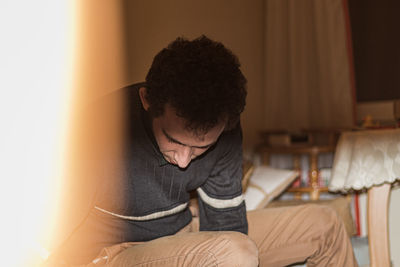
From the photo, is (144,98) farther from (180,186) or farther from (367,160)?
(367,160)

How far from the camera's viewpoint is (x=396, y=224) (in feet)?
4.19

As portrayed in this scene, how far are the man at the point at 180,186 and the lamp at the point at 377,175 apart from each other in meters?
0.24

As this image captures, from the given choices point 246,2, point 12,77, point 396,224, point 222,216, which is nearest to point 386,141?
point 396,224

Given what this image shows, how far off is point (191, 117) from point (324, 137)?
1746 mm

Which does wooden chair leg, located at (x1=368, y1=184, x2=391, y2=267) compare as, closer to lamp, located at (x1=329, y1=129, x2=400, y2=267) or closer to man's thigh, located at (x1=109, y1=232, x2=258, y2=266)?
lamp, located at (x1=329, y1=129, x2=400, y2=267)

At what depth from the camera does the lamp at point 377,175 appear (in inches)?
44.9

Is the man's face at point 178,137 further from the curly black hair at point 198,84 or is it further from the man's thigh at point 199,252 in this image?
the man's thigh at point 199,252

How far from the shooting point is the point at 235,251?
77 cm

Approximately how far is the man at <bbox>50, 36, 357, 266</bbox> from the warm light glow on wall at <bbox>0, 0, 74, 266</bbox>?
0.07 meters

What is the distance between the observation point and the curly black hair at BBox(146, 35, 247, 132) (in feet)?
2.24

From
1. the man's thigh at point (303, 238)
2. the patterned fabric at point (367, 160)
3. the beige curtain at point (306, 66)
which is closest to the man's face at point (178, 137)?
the man's thigh at point (303, 238)

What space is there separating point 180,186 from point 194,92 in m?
0.31

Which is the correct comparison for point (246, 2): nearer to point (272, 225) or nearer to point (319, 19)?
point (319, 19)

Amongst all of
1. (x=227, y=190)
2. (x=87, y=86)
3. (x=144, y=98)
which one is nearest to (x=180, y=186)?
(x=227, y=190)
